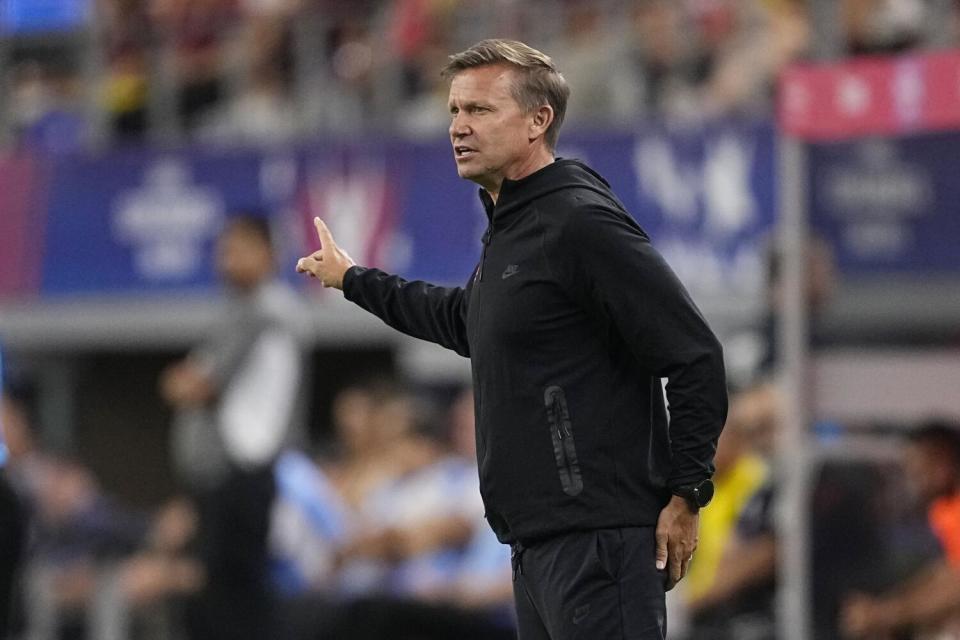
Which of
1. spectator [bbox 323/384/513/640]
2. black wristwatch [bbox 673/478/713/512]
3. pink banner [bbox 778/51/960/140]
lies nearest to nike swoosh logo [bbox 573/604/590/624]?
black wristwatch [bbox 673/478/713/512]

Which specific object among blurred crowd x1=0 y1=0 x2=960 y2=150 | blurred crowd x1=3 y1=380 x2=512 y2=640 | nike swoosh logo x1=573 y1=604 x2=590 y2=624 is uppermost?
blurred crowd x1=0 y1=0 x2=960 y2=150

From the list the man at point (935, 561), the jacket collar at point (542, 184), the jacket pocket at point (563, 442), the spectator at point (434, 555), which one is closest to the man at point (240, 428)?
the spectator at point (434, 555)

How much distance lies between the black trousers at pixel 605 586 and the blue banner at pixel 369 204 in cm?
608

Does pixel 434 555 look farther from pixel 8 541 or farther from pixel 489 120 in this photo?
pixel 489 120

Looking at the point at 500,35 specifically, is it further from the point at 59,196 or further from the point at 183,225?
the point at 59,196

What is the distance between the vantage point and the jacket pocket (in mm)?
4176

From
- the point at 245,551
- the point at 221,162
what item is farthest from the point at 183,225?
the point at 245,551

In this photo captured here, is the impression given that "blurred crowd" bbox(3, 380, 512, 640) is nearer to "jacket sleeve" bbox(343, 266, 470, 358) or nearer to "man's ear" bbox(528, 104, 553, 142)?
"jacket sleeve" bbox(343, 266, 470, 358)

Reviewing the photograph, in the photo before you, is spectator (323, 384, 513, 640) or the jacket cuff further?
spectator (323, 384, 513, 640)

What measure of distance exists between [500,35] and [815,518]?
16.8 feet

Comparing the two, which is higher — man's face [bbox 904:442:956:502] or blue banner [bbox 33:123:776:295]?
blue banner [bbox 33:123:776:295]

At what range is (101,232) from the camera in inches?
523

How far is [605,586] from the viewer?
4.16m

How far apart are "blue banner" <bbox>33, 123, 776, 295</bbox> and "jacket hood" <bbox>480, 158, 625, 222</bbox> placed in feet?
19.3
